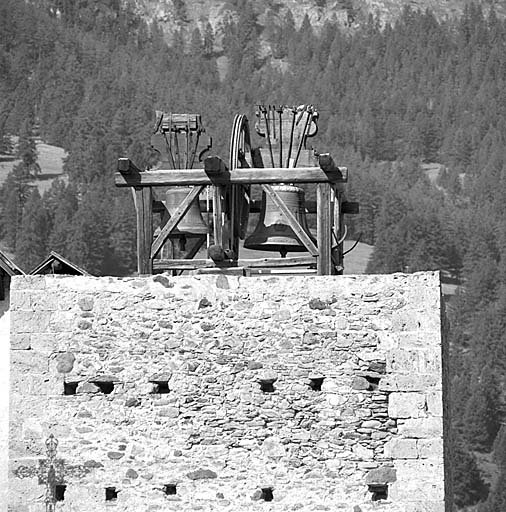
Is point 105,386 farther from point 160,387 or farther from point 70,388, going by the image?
point 160,387

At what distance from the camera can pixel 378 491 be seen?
45.2ft

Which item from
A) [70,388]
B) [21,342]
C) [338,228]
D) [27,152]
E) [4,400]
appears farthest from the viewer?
[27,152]

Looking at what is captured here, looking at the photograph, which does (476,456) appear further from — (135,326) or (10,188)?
(135,326)

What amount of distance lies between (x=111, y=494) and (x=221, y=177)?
3372mm

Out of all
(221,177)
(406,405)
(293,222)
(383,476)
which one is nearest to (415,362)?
(406,405)

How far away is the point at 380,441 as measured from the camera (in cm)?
1381

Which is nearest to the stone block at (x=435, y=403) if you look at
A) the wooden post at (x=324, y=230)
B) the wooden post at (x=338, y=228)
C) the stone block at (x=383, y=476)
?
the stone block at (x=383, y=476)

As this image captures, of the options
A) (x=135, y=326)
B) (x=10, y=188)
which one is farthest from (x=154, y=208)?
(x=10, y=188)

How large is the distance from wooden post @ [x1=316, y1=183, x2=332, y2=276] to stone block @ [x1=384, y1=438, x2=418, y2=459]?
6.36 ft

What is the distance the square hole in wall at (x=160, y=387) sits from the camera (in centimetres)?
1420

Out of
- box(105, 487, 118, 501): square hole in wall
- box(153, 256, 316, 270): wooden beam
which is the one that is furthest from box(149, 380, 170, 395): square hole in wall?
box(153, 256, 316, 270): wooden beam

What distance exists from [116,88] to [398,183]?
2799 centimetres

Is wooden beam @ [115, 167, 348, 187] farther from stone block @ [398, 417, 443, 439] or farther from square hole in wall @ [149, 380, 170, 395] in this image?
stone block @ [398, 417, 443, 439]

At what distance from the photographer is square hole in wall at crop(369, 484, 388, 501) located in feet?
45.2
